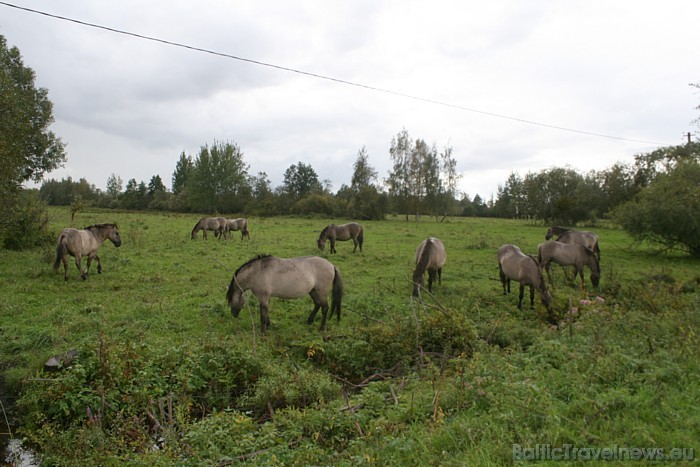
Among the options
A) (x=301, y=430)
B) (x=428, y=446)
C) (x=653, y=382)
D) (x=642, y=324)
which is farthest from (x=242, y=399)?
(x=642, y=324)

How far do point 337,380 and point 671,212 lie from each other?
19074mm

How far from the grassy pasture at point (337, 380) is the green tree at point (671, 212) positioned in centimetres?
1031

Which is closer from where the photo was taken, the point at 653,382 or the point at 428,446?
→ the point at 428,446

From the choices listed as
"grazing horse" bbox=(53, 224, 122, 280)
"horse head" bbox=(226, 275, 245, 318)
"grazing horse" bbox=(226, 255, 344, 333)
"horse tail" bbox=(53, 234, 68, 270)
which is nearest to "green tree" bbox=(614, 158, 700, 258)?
"grazing horse" bbox=(226, 255, 344, 333)

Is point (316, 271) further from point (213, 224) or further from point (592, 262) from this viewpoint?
point (213, 224)

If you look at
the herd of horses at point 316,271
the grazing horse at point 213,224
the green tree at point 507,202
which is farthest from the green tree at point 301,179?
the herd of horses at point 316,271

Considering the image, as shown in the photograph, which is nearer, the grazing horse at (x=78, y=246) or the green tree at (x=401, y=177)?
the grazing horse at (x=78, y=246)

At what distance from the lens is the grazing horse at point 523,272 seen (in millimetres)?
9102

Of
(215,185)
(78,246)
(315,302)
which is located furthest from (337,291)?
(215,185)

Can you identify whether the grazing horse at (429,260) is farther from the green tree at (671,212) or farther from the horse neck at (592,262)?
the green tree at (671,212)

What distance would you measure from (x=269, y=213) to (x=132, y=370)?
5017 cm

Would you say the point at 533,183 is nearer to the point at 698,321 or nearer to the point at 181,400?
the point at 698,321

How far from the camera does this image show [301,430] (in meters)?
3.99

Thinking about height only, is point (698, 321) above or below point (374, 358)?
above
